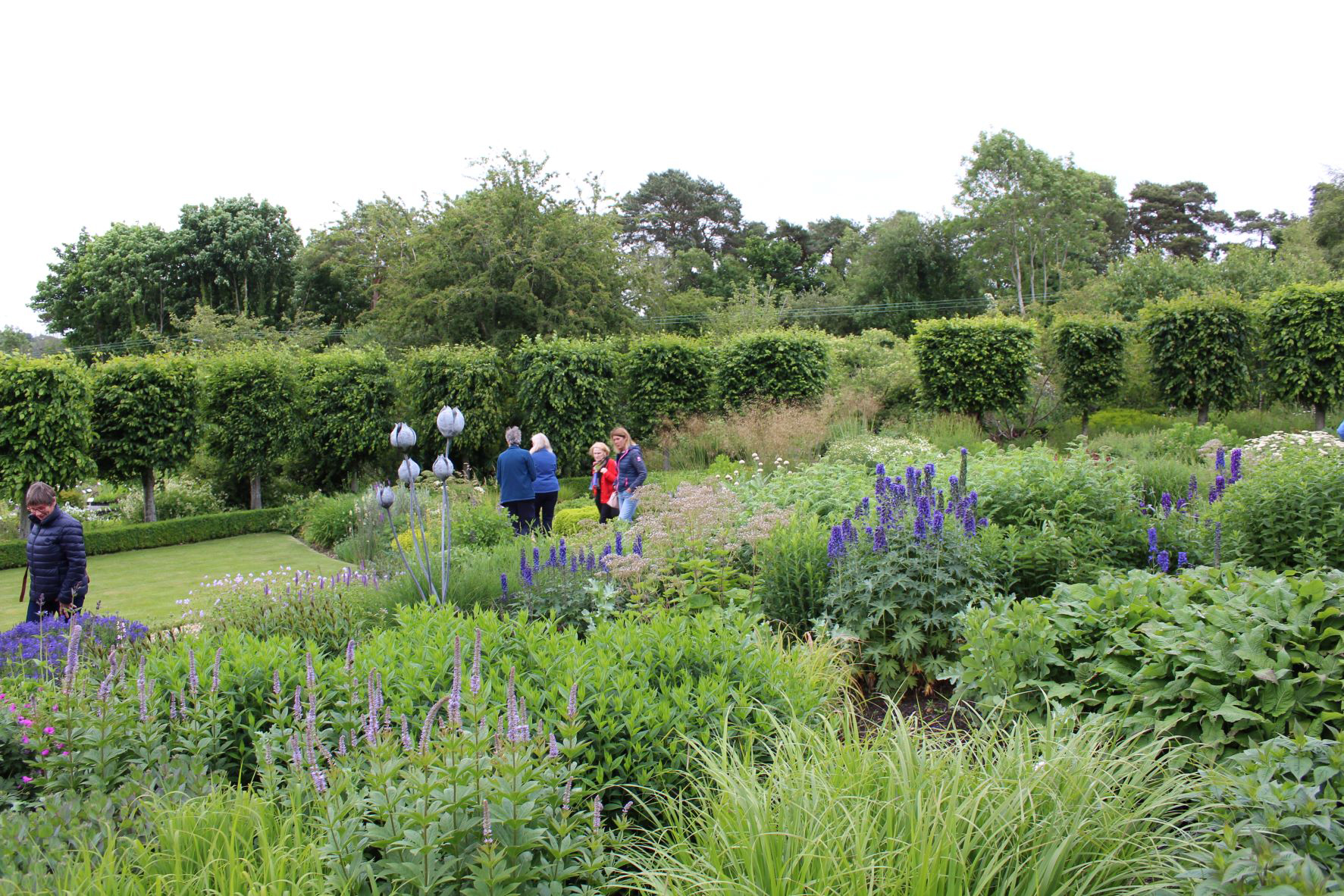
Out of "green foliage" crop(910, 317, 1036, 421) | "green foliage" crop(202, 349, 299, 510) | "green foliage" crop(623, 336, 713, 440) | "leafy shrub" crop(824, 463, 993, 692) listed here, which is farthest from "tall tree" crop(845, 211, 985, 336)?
"leafy shrub" crop(824, 463, 993, 692)

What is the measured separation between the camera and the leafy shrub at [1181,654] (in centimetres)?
267

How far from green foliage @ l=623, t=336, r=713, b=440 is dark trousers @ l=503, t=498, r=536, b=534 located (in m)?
7.19

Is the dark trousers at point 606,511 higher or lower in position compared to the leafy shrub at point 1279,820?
higher

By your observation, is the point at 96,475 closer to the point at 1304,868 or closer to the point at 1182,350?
the point at 1304,868

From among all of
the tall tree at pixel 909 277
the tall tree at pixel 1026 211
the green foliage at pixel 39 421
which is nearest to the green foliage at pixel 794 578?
the green foliage at pixel 39 421

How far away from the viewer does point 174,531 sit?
1360 centimetres

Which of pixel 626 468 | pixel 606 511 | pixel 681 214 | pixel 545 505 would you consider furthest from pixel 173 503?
pixel 681 214

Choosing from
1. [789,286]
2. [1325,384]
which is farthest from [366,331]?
[1325,384]

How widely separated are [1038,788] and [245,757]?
9.26ft

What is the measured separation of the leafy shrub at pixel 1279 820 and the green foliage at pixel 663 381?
14.4 metres

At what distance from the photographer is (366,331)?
27.9m

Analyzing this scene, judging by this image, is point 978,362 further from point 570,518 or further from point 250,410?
point 250,410

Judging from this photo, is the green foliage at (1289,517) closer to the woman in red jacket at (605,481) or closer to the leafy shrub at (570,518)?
the woman in red jacket at (605,481)

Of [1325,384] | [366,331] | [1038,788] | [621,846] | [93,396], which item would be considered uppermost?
[366,331]
